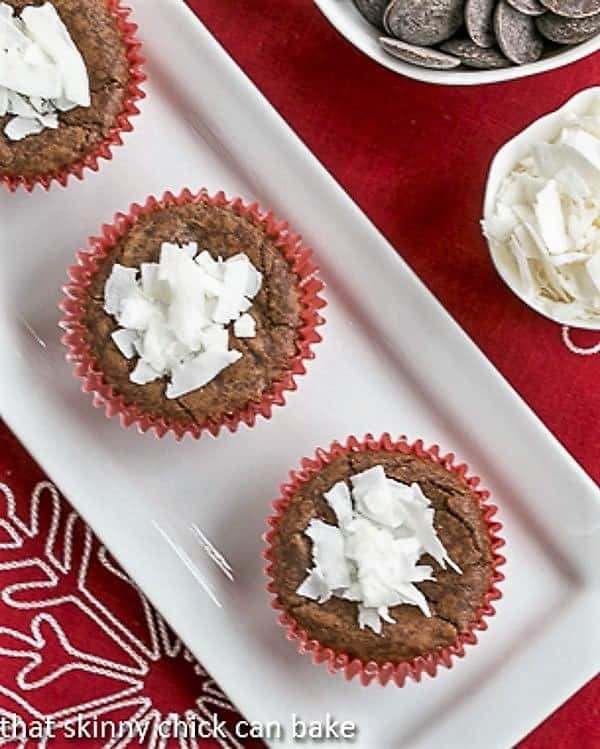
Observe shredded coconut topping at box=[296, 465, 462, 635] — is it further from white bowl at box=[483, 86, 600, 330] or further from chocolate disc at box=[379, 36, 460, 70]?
chocolate disc at box=[379, 36, 460, 70]

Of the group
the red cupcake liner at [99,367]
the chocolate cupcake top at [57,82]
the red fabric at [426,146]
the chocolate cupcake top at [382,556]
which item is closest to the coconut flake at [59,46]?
the chocolate cupcake top at [57,82]

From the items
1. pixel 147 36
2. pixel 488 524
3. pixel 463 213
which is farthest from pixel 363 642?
pixel 147 36

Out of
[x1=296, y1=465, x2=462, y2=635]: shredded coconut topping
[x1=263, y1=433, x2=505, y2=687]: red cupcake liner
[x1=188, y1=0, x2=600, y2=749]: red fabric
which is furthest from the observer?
[x1=188, y1=0, x2=600, y2=749]: red fabric

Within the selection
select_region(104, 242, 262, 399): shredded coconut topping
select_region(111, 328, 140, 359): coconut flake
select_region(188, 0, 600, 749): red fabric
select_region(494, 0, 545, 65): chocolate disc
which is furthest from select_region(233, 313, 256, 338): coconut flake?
select_region(494, 0, 545, 65): chocolate disc

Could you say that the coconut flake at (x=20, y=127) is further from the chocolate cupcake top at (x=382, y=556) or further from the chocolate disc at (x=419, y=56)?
the chocolate cupcake top at (x=382, y=556)

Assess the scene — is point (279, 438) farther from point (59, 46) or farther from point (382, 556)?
point (59, 46)

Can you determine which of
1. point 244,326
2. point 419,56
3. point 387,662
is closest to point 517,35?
point 419,56
